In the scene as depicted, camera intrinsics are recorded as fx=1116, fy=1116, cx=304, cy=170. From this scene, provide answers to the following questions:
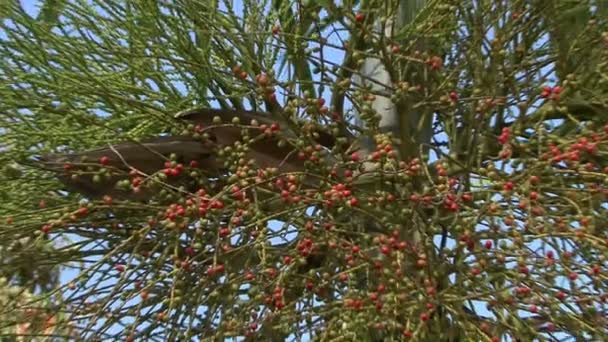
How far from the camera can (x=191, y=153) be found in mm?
2787

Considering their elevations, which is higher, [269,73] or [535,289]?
[269,73]

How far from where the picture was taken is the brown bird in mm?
2701

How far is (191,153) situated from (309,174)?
0.40m

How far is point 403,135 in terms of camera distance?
9.55 feet

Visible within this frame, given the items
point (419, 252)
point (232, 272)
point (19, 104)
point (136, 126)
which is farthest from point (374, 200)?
point (19, 104)

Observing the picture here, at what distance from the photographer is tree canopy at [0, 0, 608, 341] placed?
2.42 metres

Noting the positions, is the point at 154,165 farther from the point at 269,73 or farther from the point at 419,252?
the point at 419,252

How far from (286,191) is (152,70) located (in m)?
0.67

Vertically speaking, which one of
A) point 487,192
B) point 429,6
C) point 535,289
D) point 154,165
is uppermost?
point 429,6

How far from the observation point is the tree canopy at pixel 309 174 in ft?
7.93

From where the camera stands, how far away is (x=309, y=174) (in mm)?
2520

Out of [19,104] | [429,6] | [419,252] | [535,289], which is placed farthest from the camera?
[19,104]

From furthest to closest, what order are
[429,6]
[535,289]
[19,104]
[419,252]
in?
[19,104]
[429,6]
[419,252]
[535,289]

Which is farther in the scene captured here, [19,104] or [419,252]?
[19,104]
